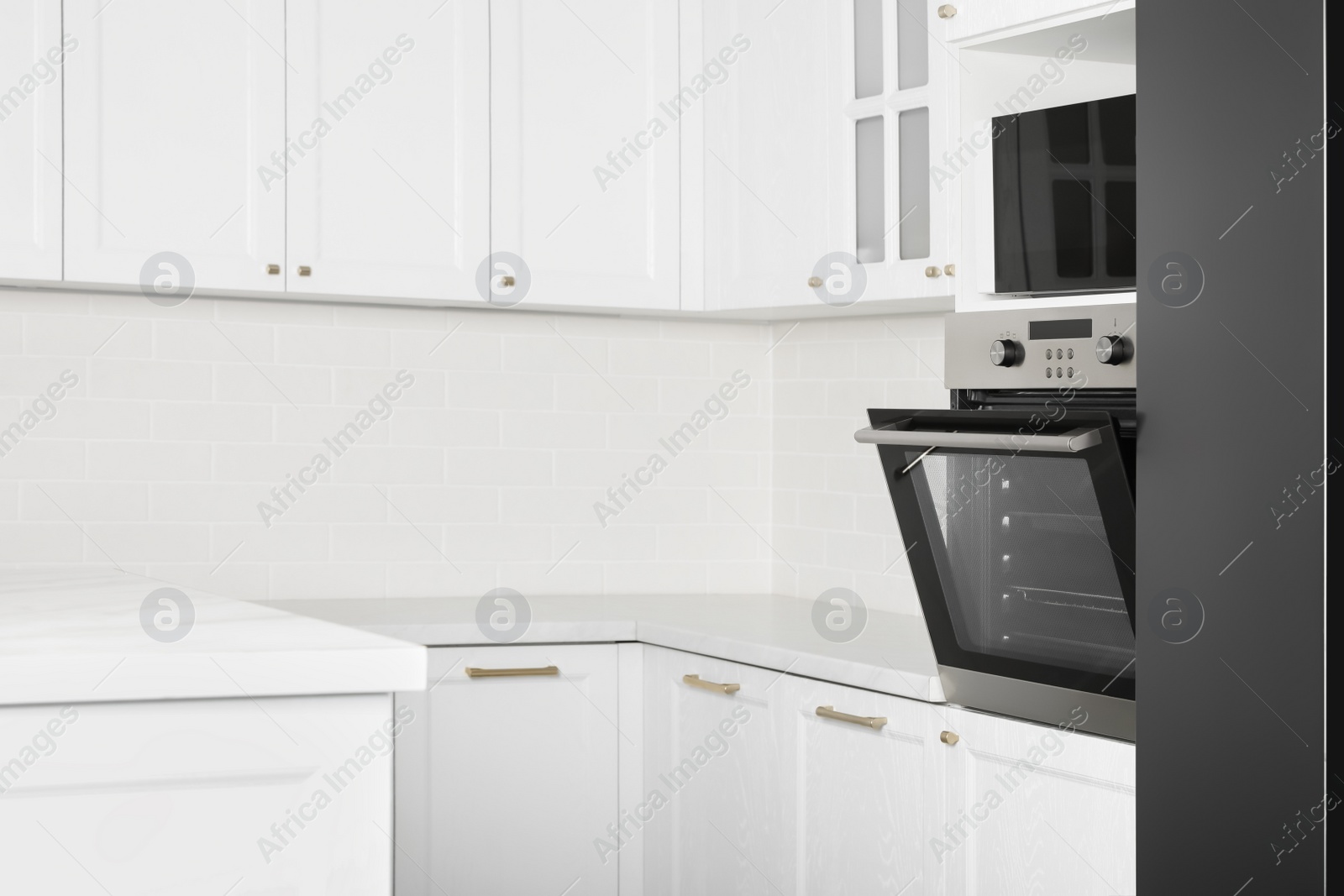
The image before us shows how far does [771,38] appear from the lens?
284 cm

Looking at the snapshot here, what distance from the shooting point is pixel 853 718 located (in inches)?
87.3

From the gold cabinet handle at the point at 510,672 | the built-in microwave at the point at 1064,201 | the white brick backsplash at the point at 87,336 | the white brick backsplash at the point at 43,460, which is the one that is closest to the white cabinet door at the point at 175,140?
the white brick backsplash at the point at 87,336

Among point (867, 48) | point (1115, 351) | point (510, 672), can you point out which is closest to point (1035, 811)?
point (1115, 351)

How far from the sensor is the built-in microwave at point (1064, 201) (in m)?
1.88

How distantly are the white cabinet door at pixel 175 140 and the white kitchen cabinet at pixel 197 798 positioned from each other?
1.69 meters

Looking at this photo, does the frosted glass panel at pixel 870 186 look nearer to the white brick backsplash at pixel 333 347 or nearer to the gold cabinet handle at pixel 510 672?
the gold cabinet handle at pixel 510 672

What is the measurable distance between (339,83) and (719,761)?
1568mm

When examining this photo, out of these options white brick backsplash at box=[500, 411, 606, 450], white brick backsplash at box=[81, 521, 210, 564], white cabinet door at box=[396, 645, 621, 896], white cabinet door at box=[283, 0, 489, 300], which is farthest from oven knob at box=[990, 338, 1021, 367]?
white brick backsplash at box=[81, 521, 210, 564]

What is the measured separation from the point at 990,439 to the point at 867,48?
108cm

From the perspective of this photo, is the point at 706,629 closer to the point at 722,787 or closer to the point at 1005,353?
the point at 722,787

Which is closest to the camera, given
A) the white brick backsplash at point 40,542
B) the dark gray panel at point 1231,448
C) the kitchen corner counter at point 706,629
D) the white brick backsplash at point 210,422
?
the dark gray panel at point 1231,448

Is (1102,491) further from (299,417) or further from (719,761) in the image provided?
(299,417)

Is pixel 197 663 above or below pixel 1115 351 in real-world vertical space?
below

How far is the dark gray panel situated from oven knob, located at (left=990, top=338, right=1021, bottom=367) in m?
0.23
